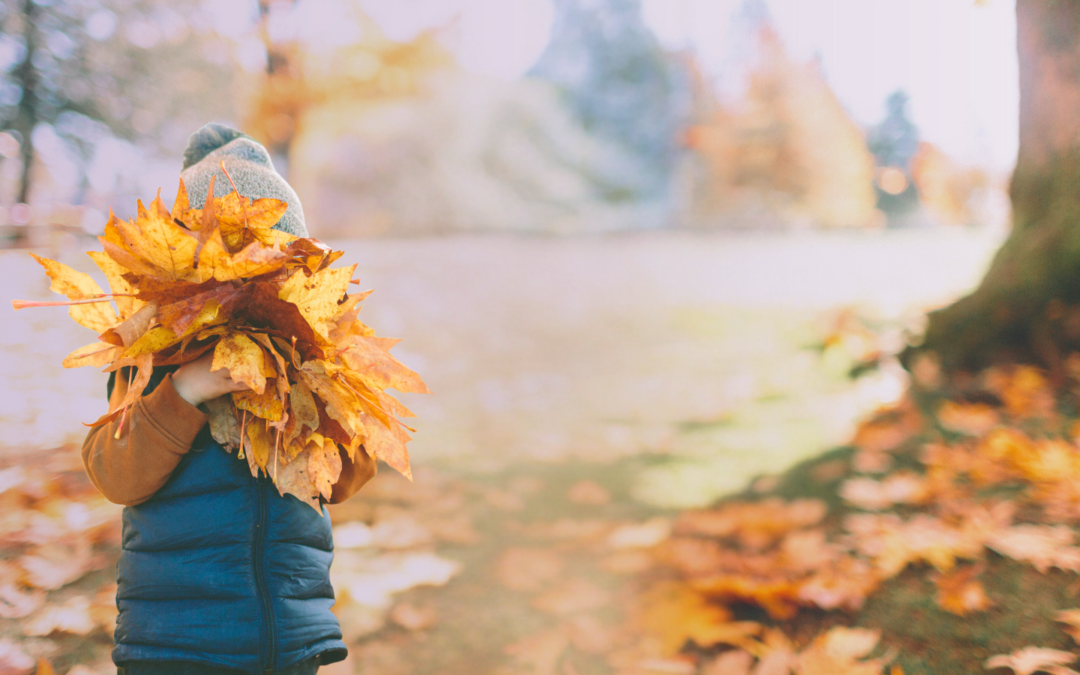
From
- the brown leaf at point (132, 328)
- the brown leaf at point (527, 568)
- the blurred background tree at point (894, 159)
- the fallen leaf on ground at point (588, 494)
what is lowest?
the brown leaf at point (527, 568)

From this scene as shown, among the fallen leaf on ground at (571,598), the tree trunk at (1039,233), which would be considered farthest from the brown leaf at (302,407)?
the tree trunk at (1039,233)

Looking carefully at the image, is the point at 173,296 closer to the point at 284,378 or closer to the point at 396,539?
the point at 284,378

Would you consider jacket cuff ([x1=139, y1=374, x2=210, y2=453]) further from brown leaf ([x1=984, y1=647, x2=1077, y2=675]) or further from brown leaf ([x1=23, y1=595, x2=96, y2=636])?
brown leaf ([x1=984, y1=647, x2=1077, y2=675])

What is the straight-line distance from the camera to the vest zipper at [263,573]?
113cm

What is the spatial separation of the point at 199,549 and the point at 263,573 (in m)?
0.13

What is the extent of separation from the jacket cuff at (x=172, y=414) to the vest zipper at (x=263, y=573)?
0.56 ft

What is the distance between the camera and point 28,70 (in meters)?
3.53

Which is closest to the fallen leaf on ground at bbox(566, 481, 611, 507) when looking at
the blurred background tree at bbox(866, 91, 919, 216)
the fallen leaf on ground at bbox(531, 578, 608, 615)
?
the fallen leaf on ground at bbox(531, 578, 608, 615)

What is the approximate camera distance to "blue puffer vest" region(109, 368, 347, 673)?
112 centimetres

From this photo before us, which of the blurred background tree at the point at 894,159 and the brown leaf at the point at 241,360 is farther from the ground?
the blurred background tree at the point at 894,159

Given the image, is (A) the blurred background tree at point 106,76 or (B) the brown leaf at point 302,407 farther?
(A) the blurred background tree at point 106,76

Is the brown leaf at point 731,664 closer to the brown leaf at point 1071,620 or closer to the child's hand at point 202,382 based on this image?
the brown leaf at point 1071,620

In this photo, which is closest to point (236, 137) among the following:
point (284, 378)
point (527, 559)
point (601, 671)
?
point (284, 378)

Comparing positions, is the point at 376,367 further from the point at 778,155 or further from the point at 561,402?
the point at 778,155
